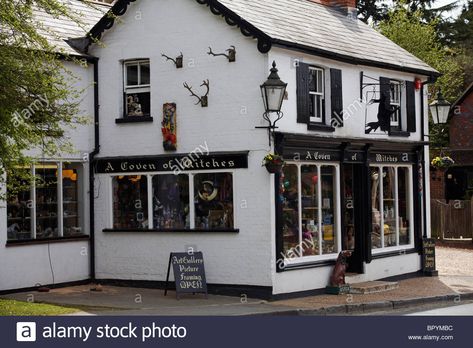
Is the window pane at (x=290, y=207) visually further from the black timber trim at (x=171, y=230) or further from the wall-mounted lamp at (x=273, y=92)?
the wall-mounted lamp at (x=273, y=92)

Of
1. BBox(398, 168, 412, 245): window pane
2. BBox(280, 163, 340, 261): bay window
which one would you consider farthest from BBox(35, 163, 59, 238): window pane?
BBox(398, 168, 412, 245): window pane

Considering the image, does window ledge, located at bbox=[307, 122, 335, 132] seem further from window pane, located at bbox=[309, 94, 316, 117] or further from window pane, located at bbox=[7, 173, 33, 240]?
window pane, located at bbox=[7, 173, 33, 240]

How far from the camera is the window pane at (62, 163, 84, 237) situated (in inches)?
816

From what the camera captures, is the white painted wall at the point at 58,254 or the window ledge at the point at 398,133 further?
the window ledge at the point at 398,133

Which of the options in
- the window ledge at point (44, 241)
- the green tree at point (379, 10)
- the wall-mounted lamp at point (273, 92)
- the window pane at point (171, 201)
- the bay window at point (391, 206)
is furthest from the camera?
the green tree at point (379, 10)

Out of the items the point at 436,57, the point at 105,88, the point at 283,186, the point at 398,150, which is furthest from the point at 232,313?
the point at 436,57

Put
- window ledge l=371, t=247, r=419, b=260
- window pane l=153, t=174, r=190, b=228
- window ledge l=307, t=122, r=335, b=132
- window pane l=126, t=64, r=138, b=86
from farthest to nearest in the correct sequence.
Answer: window ledge l=371, t=247, r=419, b=260 → window pane l=126, t=64, r=138, b=86 → window pane l=153, t=174, r=190, b=228 → window ledge l=307, t=122, r=335, b=132

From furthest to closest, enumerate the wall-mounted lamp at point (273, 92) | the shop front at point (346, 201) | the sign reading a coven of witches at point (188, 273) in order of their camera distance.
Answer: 1. the shop front at point (346, 201)
2. the sign reading a coven of witches at point (188, 273)
3. the wall-mounted lamp at point (273, 92)

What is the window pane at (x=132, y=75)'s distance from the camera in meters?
20.9

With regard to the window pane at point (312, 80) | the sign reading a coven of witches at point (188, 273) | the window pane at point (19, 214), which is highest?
the window pane at point (312, 80)

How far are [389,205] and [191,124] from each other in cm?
624

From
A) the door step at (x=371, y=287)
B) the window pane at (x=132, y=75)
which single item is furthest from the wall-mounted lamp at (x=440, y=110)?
the window pane at (x=132, y=75)

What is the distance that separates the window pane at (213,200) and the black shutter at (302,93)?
2.06 meters

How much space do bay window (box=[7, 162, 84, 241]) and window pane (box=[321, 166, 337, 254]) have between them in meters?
5.59
